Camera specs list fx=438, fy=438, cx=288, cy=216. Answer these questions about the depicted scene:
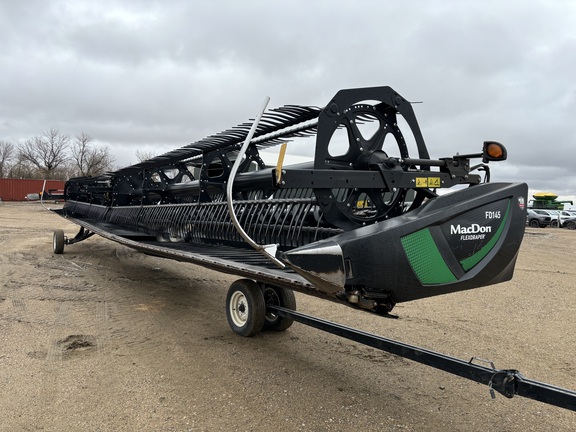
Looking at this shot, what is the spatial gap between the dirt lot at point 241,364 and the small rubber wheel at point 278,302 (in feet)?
0.40

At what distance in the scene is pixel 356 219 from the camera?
3240 mm

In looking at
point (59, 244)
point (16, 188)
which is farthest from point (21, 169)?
point (59, 244)

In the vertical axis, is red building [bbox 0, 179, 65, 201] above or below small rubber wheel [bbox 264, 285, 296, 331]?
above

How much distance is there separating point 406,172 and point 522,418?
183 cm

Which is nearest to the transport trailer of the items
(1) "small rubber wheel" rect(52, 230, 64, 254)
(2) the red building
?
Answer: (1) "small rubber wheel" rect(52, 230, 64, 254)

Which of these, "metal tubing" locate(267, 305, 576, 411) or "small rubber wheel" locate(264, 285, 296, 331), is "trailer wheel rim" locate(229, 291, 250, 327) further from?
"metal tubing" locate(267, 305, 576, 411)

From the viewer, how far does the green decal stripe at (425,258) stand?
7.96 feet

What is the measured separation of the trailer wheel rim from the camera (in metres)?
4.27

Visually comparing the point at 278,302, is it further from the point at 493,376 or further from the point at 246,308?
the point at 493,376

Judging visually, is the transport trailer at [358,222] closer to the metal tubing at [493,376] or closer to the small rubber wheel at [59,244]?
the metal tubing at [493,376]

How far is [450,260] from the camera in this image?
2.56 meters

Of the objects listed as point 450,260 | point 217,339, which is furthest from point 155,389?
point 450,260

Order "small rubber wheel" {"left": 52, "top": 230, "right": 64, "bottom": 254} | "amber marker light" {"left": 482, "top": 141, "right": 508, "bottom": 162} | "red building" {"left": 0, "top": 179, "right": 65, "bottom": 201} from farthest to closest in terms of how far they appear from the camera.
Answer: "red building" {"left": 0, "top": 179, "right": 65, "bottom": 201} < "small rubber wheel" {"left": 52, "top": 230, "right": 64, "bottom": 254} < "amber marker light" {"left": 482, "top": 141, "right": 508, "bottom": 162}

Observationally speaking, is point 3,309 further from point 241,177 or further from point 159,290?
point 241,177
